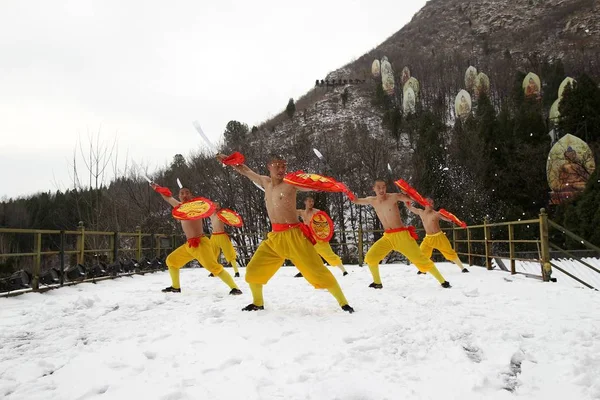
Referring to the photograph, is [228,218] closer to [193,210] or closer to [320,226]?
[320,226]

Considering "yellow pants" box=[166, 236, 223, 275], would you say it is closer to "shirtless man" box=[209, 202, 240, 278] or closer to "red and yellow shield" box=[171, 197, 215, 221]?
"red and yellow shield" box=[171, 197, 215, 221]

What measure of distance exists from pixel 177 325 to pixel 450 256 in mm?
7173

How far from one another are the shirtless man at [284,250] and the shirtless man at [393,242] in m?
2.13

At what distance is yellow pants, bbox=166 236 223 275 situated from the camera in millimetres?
6430

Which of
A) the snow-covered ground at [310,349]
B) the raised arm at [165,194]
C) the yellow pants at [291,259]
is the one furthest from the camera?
the raised arm at [165,194]

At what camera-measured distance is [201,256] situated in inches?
258

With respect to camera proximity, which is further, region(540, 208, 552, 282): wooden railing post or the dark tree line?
the dark tree line

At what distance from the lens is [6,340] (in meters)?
3.86

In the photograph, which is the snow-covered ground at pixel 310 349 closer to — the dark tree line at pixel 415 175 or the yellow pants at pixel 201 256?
the yellow pants at pixel 201 256

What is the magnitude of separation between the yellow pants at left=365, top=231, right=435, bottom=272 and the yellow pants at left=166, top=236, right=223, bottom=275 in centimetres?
257

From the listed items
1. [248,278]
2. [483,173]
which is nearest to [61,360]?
[248,278]

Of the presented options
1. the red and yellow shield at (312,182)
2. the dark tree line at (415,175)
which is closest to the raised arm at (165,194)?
the red and yellow shield at (312,182)

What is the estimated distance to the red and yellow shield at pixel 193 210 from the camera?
658 centimetres

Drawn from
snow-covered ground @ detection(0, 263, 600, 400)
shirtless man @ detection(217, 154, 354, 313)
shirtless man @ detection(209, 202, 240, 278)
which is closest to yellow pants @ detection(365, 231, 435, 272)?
snow-covered ground @ detection(0, 263, 600, 400)
